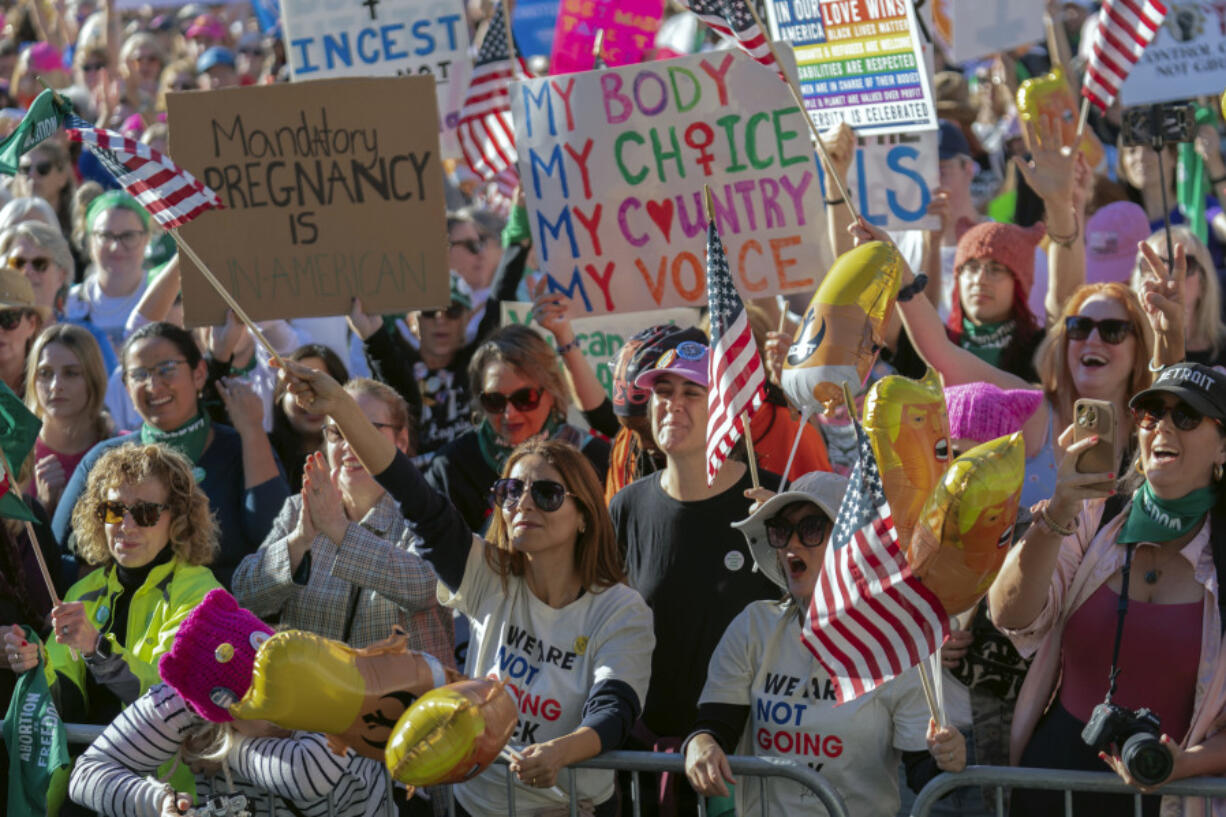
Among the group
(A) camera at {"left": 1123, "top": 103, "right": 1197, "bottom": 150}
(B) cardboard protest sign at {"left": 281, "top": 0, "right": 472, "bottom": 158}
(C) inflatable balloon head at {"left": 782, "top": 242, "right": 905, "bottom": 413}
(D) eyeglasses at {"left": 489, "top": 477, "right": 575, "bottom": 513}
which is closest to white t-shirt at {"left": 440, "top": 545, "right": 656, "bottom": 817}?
(D) eyeglasses at {"left": 489, "top": 477, "right": 575, "bottom": 513}

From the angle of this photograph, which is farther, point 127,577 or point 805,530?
point 127,577

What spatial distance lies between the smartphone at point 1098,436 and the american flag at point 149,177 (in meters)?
2.54

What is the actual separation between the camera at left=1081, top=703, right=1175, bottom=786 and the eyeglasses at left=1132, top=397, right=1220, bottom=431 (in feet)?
2.18

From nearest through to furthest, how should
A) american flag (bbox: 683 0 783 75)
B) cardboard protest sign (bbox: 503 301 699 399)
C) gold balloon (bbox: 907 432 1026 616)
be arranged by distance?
gold balloon (bbox: 907 432 1026 616) → american flag (bbox: 683 0 783 75) → cardboard protest sign (bbox: 503 301 699 399)

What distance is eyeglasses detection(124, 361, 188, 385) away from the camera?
591 cm

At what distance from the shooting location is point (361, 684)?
3.79 metres

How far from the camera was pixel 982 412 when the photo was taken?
4961 mm

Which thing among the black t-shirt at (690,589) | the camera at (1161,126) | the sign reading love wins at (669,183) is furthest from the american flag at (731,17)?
the black t-shirt at (690,589)

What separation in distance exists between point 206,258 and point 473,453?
1.15m

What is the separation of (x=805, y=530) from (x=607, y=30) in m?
4.30

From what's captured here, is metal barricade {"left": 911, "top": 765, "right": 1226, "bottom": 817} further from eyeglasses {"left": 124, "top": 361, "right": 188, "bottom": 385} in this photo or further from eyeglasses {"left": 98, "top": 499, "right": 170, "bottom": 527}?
eyeglasses {"left": 124, "top": 361, "right": 188, "bottom": 385}

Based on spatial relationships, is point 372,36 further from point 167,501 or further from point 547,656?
point 547,656

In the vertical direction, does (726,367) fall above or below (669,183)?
below

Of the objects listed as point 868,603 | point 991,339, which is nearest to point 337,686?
point 868,603
